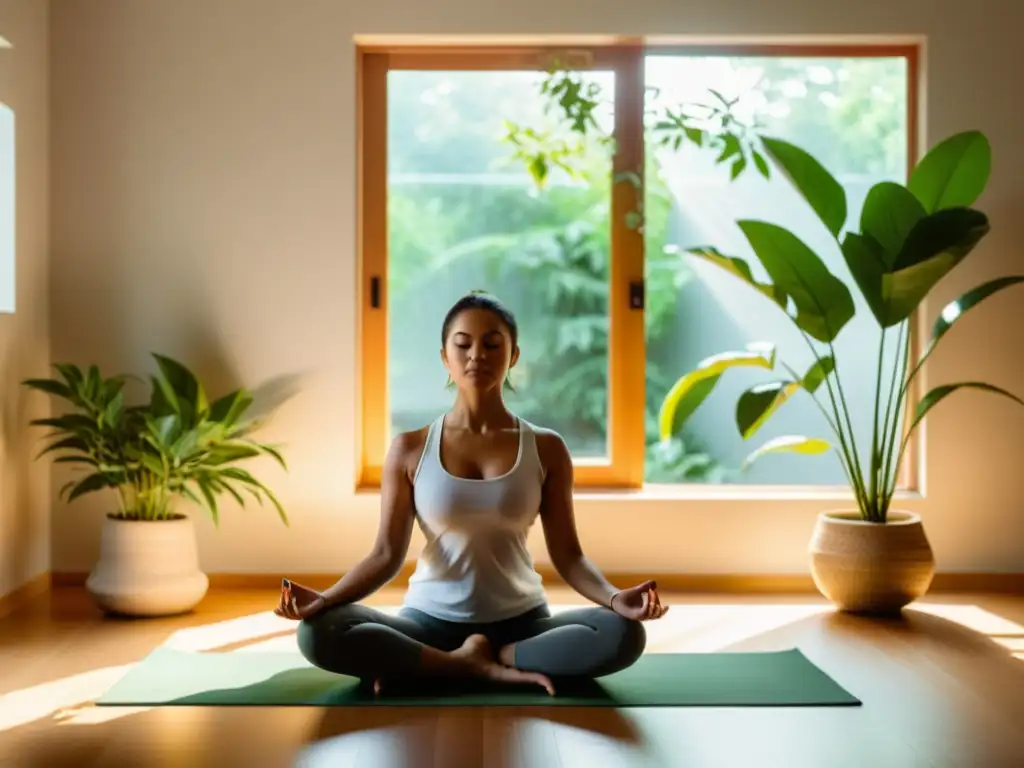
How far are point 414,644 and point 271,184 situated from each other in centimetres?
203

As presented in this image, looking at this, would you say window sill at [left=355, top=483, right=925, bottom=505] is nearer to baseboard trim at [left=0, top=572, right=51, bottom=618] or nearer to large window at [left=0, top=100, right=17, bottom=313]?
baseboard trim at [left=0, top=572, right=51, bottom=618]

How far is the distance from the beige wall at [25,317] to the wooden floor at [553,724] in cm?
55

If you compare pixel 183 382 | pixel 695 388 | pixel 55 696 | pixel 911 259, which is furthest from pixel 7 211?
pixel 911 259

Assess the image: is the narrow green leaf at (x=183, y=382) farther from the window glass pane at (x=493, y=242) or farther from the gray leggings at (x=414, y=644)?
the gray leggings at (x=414, y=644)

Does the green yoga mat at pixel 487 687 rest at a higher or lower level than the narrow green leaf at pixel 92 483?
lower

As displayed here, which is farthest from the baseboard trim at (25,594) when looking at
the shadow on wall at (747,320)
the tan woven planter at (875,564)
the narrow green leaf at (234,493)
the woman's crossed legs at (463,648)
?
the tan woven planter at (875,564)

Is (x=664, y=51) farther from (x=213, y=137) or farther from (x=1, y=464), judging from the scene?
(x=1, y=464)

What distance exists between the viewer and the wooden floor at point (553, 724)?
2.42 m

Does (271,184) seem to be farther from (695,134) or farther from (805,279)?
(805,279)

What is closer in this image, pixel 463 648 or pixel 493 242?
pixel 463 648

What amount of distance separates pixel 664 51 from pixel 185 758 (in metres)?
2.95

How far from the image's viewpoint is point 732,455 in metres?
4.59

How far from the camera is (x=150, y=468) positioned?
12.9 ft

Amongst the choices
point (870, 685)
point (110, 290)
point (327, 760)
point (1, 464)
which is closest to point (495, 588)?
point (327, 760)
